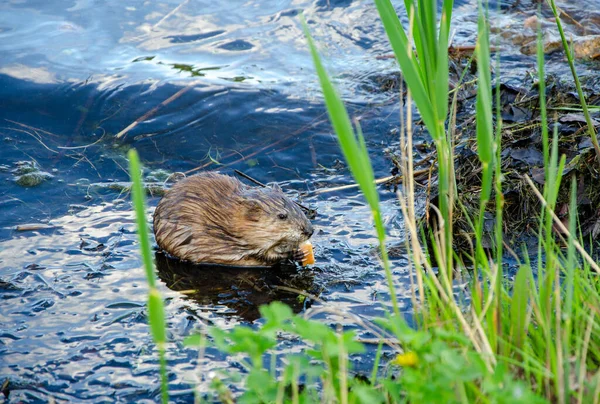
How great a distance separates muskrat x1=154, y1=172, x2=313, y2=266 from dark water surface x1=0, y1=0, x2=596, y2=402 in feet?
0.55

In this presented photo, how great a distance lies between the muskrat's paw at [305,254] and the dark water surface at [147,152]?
9cm

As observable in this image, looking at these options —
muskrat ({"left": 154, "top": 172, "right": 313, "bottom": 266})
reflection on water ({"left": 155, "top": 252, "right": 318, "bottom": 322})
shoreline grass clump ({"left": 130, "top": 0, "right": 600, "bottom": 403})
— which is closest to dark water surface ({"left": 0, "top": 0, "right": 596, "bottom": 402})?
reflection on water ({"left": 155, "top": 252, "right": 318, "bottom": 322})

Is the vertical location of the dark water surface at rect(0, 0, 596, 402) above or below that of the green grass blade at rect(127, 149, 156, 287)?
below

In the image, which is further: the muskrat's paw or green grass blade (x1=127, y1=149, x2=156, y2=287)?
the muskrat's paw

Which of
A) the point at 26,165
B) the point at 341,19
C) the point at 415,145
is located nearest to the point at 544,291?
the point at 415,145

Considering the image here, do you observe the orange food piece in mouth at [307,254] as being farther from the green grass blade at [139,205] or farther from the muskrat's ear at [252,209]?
the green grass blade at [139,205]

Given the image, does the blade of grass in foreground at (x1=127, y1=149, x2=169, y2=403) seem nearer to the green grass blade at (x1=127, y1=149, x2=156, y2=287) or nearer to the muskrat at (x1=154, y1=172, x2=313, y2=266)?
the green grass blade at (x1=127, y1=149, x2=156, y2=287)

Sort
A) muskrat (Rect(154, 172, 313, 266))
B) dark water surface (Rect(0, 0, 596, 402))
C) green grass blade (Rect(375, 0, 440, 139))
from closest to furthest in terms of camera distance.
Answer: green grass blade (Rect(375, 0, 440, 139)) → dark water surface (Rect(0, 0, 596, 402)) → muskrat (Rect(154, 172, 313, 266))

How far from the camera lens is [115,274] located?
4.62 metres

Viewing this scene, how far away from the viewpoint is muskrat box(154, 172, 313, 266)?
4918 millimetres

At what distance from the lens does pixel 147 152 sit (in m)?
6.48

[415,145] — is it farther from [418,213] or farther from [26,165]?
[26,165]

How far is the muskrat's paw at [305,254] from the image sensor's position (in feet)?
15.8

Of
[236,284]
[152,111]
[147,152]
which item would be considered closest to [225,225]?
[236,284]
